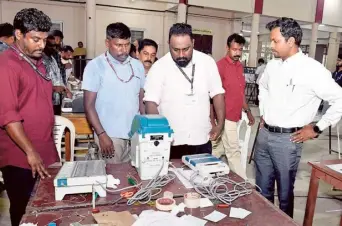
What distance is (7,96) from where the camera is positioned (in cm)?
135

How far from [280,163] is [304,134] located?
0.23 metres

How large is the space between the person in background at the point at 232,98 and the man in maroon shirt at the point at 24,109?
185 centimetres

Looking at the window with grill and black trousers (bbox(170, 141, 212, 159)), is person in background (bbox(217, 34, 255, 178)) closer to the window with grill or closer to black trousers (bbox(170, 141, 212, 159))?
black trousers (bbox(170, 141, 212, 159))

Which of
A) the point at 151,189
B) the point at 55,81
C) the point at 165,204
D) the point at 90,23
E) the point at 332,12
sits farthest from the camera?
the point at 332,12

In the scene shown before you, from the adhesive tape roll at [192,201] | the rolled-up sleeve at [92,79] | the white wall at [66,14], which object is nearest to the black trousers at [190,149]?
the rolled-up sleeve at [92,79]

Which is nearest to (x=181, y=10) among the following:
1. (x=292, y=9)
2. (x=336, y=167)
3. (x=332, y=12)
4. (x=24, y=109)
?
(x=292, y=9)

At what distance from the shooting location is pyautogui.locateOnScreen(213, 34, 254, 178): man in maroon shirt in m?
3.00

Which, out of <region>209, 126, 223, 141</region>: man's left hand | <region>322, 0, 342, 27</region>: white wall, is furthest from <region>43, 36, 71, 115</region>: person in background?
<region>322, 0, 342, 27</region>: white wall

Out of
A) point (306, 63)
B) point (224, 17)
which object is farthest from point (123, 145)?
point (224, 17)

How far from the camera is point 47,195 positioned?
1255mm

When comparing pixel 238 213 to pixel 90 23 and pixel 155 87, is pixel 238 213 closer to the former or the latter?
pixel 155 87

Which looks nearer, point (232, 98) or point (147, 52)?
point (147, 52)

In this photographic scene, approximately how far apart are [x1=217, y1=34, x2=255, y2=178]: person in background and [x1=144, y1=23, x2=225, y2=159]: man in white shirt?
1067mm

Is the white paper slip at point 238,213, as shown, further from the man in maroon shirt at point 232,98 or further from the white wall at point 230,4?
the white wall at point 230,4
